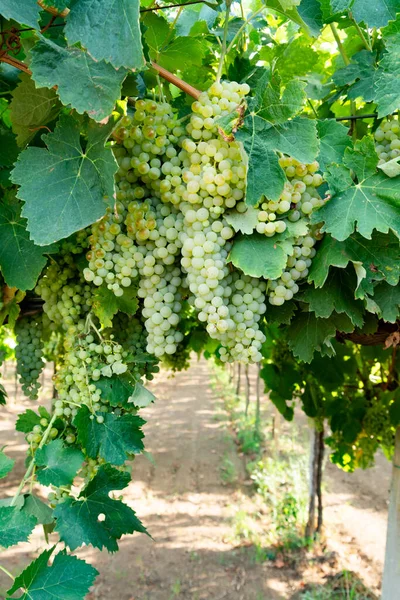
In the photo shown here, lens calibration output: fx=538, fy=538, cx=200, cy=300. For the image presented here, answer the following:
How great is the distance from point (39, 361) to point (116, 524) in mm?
802

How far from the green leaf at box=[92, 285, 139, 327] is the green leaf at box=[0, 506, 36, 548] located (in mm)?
507

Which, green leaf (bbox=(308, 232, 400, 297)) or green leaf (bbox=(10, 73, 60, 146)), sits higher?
green leaf (bbox=(10, 73, 60, 146))

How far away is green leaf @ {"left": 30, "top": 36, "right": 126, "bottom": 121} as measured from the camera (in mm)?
925

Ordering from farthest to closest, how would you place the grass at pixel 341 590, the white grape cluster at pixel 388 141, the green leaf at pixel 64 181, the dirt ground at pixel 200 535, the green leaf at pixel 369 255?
the dirt ground at pixel 200 535 → the grass at pixel 341 590 → the white grape cluster at pixel 388 141 → the green leaf at pixel 369 255 → the green leaf at pixel 64 181

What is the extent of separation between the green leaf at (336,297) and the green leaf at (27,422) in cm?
75

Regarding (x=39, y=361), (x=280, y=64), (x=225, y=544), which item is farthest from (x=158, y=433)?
(x=280, y=64)

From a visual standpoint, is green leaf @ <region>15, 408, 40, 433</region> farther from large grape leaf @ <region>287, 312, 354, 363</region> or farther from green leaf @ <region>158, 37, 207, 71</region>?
green leaf @ <region>158, 37, 207, 71</region>

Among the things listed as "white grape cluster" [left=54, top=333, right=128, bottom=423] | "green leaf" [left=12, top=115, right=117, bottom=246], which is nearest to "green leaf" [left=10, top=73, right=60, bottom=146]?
"green leaf" [left=12, top=115, right=117, bottom=246]

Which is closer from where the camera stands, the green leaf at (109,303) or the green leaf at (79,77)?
the green leaf at (79,77)

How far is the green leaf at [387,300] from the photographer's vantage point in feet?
4.17

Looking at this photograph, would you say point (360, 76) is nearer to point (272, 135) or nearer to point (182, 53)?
point (182, 53)

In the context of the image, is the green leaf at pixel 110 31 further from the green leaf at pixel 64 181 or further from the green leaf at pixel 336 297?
the green leaf at pixel 336 297

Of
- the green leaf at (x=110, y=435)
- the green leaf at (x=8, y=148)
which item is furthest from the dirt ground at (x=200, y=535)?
the green leaf at (x=8, y=148)

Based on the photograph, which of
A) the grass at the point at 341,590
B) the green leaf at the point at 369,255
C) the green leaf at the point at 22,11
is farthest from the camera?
the grass at the point at 341,590
